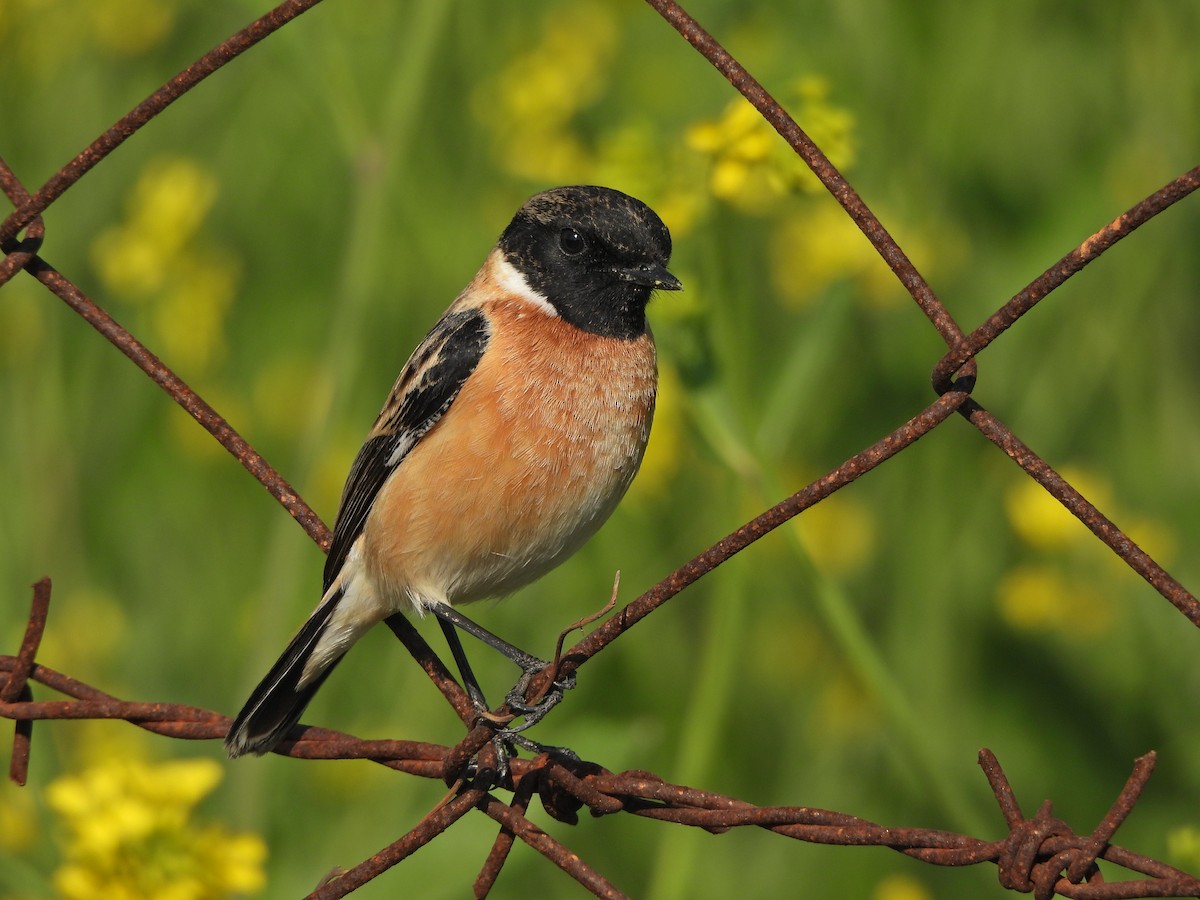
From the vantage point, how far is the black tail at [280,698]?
3.42 metres

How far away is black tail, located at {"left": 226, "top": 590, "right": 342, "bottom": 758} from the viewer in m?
3.42

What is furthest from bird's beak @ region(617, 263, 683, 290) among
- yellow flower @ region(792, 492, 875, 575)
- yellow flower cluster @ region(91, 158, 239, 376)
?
yellow flower cluster @ region(91, 158, 239, 376)

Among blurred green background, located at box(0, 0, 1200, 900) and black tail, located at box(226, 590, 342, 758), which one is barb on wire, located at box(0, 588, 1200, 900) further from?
blurred green background, located at box(0, 0, 1200, 900)

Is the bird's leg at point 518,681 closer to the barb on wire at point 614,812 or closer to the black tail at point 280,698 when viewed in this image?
the barb on wire at point 614,812

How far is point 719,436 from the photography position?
4.04m

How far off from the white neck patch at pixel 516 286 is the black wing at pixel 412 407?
163mm

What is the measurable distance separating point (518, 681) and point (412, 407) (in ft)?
2.60

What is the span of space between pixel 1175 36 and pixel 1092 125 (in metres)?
1.01

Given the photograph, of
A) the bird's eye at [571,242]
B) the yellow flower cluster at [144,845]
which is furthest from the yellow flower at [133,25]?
the yellow flower cluster at [144,845]

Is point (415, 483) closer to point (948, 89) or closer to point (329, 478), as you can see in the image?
point (948, 89)

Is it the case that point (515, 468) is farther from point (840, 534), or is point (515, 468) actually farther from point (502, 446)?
point (840, 534)

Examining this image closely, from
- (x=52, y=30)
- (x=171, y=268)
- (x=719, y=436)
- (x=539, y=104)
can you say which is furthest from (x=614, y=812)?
(x=52, y=30)

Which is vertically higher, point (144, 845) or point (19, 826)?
point (19, 826)

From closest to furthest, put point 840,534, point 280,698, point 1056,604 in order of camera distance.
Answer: point 280,698
point 1056,604
point 840,534
